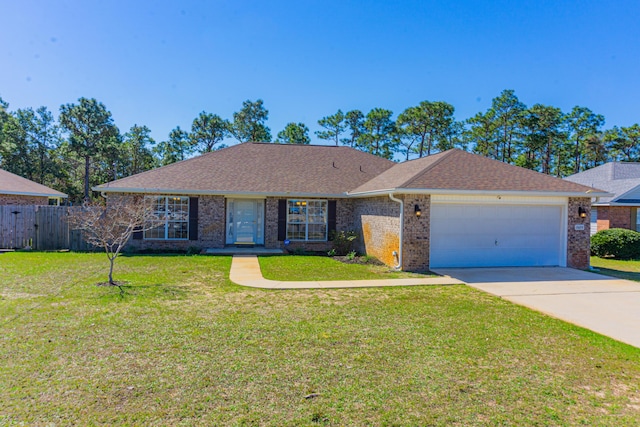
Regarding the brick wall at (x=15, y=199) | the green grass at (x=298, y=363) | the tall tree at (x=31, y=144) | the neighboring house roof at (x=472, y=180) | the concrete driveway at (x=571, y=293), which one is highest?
the tall tree at (x=31, y=144)

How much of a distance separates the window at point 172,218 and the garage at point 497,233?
31.3ft

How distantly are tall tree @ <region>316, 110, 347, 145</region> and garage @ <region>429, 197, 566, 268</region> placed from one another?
96.0 feet

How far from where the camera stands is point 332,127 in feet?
130

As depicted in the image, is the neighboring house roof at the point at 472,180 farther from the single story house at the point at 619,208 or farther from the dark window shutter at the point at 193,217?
the single story house at the point at 619,208

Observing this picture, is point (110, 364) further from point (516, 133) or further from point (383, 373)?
point (516, 133)

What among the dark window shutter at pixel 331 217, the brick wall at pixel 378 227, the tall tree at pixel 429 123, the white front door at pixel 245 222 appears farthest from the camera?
the tall tree at pixel 429 123

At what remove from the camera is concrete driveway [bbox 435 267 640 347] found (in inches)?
248

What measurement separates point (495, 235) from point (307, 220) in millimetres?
7206

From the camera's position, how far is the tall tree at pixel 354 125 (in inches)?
1529

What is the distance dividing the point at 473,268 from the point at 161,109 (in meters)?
21.3

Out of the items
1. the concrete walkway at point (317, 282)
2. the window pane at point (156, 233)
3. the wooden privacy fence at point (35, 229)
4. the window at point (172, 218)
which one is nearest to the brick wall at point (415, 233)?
the concrete walkway at point (317, 282)

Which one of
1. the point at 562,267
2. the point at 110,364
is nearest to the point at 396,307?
the point at 110,364

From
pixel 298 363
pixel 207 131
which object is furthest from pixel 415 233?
pixel 207 131

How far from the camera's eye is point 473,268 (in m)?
11.5
